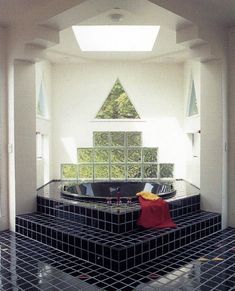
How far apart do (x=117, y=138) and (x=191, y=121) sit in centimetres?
142

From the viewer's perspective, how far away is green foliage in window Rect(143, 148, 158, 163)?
610 cm

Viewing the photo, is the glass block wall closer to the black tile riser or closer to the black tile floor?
the black tile riser

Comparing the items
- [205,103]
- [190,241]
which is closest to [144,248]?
[190,241]

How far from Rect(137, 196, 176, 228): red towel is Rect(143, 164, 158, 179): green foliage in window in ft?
8.14

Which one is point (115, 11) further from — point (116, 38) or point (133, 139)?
point (133, 139)

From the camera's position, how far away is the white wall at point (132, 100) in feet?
19.9

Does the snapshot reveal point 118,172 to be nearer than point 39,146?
No

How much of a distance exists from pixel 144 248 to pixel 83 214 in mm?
864

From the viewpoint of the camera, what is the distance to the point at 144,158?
6098mm

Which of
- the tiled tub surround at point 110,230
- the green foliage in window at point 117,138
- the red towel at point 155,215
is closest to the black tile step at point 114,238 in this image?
the tiled tub surround at point 110,230

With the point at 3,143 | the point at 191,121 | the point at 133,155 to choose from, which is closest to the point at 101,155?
the point at 133,155

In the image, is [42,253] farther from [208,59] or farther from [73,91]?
[73,91]

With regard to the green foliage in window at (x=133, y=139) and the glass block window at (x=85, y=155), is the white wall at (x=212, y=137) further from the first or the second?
the glass block window at (x=85, y=155)

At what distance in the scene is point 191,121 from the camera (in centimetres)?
572
